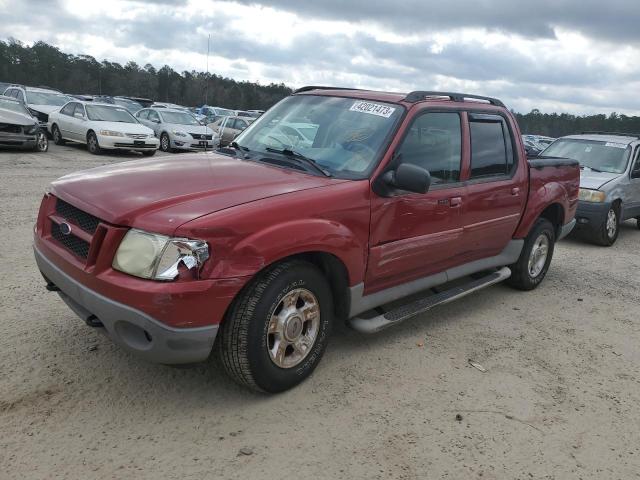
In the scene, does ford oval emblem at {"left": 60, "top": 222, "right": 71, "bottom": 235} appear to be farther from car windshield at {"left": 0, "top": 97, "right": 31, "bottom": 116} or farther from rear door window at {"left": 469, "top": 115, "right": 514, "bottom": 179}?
car windshield at {"left": 0, "top": 97, "right": 31, "bottom": 116}

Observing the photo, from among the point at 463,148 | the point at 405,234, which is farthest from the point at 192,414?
the point at 463,148

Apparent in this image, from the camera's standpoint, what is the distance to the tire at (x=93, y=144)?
15283 mm

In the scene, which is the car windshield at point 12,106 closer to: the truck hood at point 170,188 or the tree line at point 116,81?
the truck hood at point 170,188

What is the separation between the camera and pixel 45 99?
19.1 m

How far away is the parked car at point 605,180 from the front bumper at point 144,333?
296 inches

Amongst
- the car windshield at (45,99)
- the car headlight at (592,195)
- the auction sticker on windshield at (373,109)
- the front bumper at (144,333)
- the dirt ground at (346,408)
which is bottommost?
the dirt ground at (346,408)

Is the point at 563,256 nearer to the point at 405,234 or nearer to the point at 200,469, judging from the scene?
the point at 405,234

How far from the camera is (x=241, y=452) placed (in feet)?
9.05

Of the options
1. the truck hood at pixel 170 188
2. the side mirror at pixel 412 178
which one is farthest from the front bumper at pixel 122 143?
the side mirror at pixel 412 178

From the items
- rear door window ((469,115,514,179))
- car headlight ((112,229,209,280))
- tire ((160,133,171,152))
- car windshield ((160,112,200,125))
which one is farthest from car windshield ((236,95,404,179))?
car windshield ((160,112,200,125))

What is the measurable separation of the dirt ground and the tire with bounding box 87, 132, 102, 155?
11.5 metres

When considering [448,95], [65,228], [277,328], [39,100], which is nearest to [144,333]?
[277,328]

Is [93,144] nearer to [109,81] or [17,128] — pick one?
[17,128]

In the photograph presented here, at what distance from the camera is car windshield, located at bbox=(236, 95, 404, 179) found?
371 cm
